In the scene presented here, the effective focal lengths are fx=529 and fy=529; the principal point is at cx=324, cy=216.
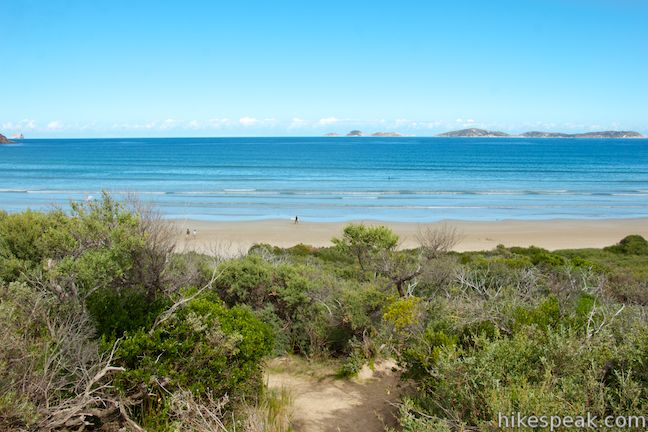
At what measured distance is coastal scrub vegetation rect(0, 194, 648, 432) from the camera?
164 inches

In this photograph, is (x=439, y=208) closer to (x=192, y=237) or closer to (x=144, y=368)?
(x=192, y=237)

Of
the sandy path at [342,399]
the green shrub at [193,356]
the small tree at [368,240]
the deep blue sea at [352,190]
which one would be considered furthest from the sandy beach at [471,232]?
the green shrub at [193,356]

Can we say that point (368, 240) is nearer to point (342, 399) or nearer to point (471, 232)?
point (342, 399)

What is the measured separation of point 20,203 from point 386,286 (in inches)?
1227

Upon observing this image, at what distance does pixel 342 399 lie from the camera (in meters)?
6.52

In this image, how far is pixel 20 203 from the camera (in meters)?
32.6

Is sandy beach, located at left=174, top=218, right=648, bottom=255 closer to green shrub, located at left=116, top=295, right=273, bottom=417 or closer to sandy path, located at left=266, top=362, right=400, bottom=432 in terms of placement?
sandy path, located at left=266, top=362, right=400, bottom=432

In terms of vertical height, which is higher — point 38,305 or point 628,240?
point 38,305

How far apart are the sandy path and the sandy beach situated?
45.7 ft

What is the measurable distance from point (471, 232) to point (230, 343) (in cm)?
2140

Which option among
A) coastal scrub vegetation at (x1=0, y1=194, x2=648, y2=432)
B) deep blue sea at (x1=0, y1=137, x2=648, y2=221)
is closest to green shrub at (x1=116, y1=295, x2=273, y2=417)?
coastal scrub vegetation at (x1=0, y1=194, x2=648, y2=432)

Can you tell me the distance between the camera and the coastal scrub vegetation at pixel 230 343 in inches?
164

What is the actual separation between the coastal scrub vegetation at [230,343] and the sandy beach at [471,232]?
1290 cm

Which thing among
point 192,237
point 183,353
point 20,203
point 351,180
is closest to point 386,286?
point 183,353
